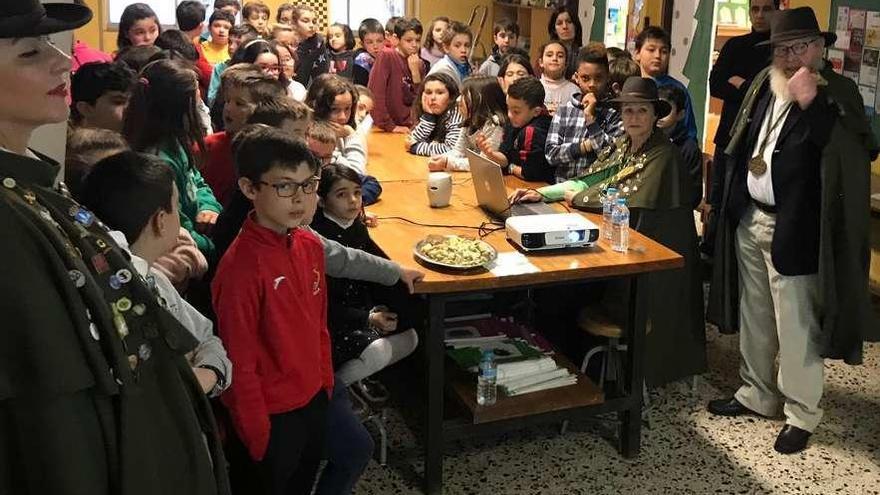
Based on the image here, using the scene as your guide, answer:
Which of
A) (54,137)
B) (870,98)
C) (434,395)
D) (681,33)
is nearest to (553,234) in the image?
(434,395)

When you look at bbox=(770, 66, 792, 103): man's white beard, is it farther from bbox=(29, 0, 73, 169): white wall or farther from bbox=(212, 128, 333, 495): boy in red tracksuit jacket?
bbox=(29, 0, 73, 169): white wall

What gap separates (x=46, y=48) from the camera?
118 centimetres

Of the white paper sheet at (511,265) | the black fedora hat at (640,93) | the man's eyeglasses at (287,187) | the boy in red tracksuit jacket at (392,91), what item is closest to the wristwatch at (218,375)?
the man's eyeglasses at (287,187)

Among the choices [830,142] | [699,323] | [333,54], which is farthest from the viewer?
[333,54]

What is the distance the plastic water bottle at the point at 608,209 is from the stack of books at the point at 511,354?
1.55 feet

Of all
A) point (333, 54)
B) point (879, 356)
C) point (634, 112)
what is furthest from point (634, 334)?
point (333, 54)

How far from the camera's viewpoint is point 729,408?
3.19 m

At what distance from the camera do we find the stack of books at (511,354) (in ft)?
9.21

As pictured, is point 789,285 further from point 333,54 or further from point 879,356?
point 333,54

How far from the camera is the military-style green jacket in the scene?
1060mm

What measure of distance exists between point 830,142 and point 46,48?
7.66 ft

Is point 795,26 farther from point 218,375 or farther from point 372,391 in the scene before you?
point 218,375

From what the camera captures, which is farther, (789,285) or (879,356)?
(879,356)

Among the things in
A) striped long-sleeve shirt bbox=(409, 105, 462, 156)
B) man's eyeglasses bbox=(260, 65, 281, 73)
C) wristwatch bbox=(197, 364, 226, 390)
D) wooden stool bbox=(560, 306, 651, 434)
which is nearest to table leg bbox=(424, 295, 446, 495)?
wooden stool bbox=(560, 306, 651, 434)
